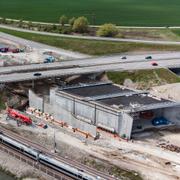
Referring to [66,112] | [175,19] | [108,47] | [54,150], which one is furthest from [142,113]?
[175,19]

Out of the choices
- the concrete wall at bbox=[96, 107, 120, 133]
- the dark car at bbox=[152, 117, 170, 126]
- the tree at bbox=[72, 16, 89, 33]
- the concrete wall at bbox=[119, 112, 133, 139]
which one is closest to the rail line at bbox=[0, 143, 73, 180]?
the concrete wall at bbox=[96, 107, 120, 133]

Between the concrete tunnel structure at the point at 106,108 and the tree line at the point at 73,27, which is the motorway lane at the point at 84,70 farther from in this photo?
the tree line at the point at 73,27

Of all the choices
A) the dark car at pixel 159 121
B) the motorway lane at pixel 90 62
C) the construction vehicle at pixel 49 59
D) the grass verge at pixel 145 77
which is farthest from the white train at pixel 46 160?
the construction vehicle at pixel 49 59

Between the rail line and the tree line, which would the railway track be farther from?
the tree line

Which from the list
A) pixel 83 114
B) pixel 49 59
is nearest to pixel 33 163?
pixel 83 114

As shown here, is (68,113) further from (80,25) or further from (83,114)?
(80,25)

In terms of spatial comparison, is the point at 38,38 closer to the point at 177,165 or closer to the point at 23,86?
the point at 23,86
